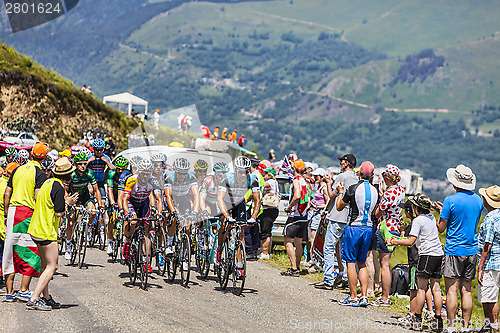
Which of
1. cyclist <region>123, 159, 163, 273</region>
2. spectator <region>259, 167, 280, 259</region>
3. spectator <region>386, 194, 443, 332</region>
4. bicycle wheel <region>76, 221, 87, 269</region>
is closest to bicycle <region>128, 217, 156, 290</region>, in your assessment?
cyclist <region>123, 159, 163, 273</region>

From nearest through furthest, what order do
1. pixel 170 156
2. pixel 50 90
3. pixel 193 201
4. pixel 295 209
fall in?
pixel 193 201 < pixel 295 209 < pixel 170 156 < pixel 50 90

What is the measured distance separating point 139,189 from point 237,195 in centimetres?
175

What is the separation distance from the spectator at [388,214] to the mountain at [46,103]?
30515 millimetres

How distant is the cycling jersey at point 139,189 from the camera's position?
1183cm

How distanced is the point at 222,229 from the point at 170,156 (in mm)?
8498

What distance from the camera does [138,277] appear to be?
41.1 feet

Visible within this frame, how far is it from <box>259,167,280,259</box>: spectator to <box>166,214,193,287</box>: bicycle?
354 cm

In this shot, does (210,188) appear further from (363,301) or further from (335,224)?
(363,301)

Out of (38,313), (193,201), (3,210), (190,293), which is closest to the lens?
(38,313)

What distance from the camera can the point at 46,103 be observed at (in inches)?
1594

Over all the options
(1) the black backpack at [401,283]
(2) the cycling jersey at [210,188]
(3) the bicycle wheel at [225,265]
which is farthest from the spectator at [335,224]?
(2) the cycling jersey at [210,188]

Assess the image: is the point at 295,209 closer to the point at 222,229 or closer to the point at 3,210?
the point at 222,229

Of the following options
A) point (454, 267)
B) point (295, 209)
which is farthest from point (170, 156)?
point (454, 267)

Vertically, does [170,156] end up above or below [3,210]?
above
